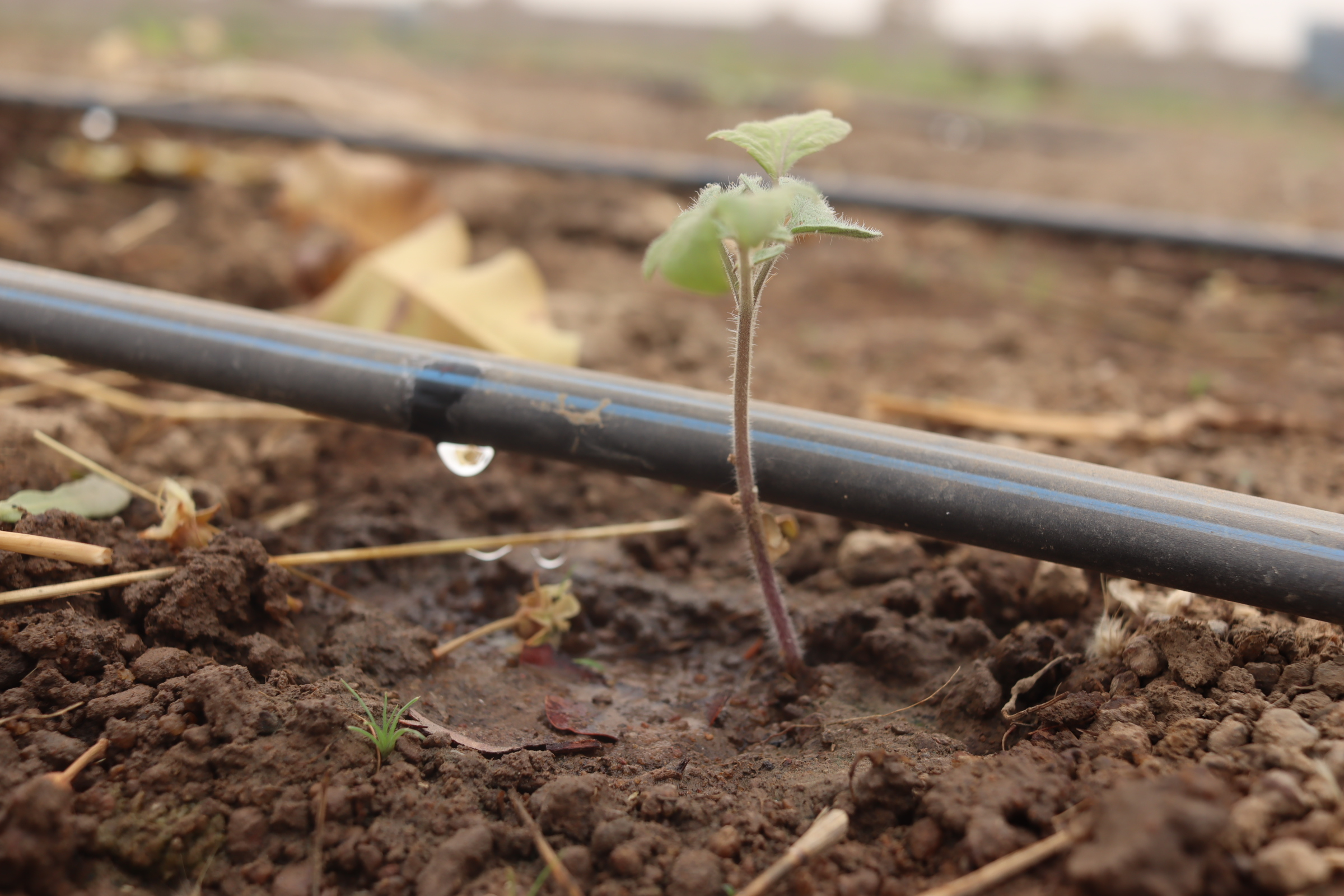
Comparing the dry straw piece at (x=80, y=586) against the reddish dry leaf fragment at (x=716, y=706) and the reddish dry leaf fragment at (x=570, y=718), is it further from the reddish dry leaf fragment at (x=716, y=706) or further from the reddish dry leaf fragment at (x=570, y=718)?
the reddish dry leaf fragment at (x=716, y=706)

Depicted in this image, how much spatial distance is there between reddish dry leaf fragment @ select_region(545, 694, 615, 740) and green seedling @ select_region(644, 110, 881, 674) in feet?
0.93

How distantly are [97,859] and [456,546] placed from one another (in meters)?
0.71

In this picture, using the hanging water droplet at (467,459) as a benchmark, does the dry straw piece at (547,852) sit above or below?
below

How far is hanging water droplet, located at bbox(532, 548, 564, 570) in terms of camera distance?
5.01 ft

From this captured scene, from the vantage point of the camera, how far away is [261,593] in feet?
3.92

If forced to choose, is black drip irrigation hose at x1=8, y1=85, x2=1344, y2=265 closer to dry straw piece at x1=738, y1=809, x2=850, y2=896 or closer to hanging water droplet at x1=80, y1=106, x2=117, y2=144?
hanging water droplet at x1=80, y1=106, x2=117, y2=144

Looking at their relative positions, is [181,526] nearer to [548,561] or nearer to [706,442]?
[548,561]

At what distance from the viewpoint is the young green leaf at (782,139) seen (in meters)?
0.96

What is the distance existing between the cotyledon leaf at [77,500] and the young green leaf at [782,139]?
104cm

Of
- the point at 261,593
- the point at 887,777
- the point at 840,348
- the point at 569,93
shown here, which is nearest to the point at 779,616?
the point at 887,777

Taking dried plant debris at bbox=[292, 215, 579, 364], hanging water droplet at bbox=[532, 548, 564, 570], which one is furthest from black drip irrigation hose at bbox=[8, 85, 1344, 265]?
hanging water droplet at bbox=[532, 548, 564, 570]

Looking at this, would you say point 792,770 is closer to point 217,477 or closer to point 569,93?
point 217,477

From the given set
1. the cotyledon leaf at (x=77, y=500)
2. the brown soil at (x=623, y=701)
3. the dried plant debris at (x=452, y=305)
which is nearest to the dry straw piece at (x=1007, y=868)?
the brown soil at (x=623, y=701)

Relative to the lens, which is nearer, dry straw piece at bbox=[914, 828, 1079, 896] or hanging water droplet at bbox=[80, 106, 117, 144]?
dry straw piece at bbox=[914, 828, 1079, 896]
